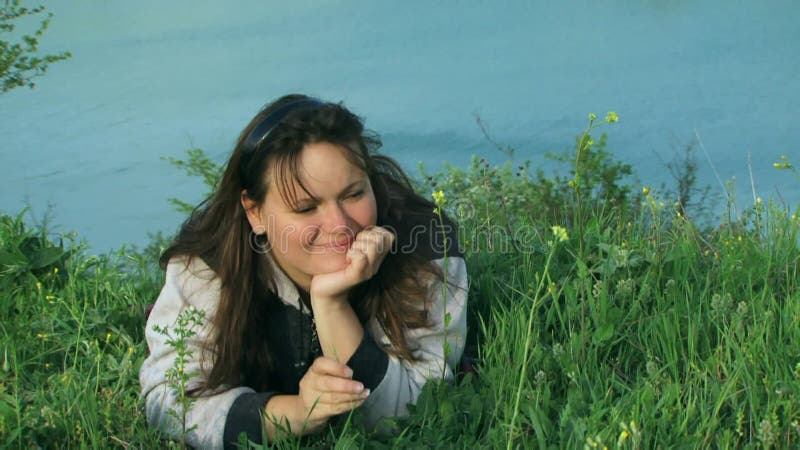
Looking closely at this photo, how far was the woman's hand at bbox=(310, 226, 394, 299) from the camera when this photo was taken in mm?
3076

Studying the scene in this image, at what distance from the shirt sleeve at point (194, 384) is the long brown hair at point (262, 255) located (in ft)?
0.14

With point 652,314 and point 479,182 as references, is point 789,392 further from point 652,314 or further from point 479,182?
point 479,182

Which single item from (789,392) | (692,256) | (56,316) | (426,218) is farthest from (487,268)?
(56,316)

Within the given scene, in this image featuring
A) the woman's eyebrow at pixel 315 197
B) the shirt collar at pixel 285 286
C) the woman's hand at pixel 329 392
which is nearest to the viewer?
the woman's hand at pixel 329 392

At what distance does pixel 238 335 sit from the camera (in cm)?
337

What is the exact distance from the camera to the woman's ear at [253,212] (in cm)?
334

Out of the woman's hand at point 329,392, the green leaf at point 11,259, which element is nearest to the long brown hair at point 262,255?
the woman's hand at point 329,392

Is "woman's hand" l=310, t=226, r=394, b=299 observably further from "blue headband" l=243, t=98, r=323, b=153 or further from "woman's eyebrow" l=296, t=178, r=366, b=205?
"blue headband" l=243, t=98, r=323, b=153

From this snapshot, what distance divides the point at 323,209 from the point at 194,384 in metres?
0.76

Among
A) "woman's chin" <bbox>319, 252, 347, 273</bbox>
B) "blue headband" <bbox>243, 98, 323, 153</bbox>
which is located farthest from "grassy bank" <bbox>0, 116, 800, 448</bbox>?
"blue headband" <bbox>243, 98, 323, 153</bbox>

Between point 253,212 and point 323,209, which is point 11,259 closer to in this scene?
point 253,212

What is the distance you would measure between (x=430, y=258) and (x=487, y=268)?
0.62 metres

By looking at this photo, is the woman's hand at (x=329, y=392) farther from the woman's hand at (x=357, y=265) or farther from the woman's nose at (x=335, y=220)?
the woman's nose at (x=335, y=220)

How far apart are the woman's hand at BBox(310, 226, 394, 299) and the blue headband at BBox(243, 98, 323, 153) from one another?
0.45m
